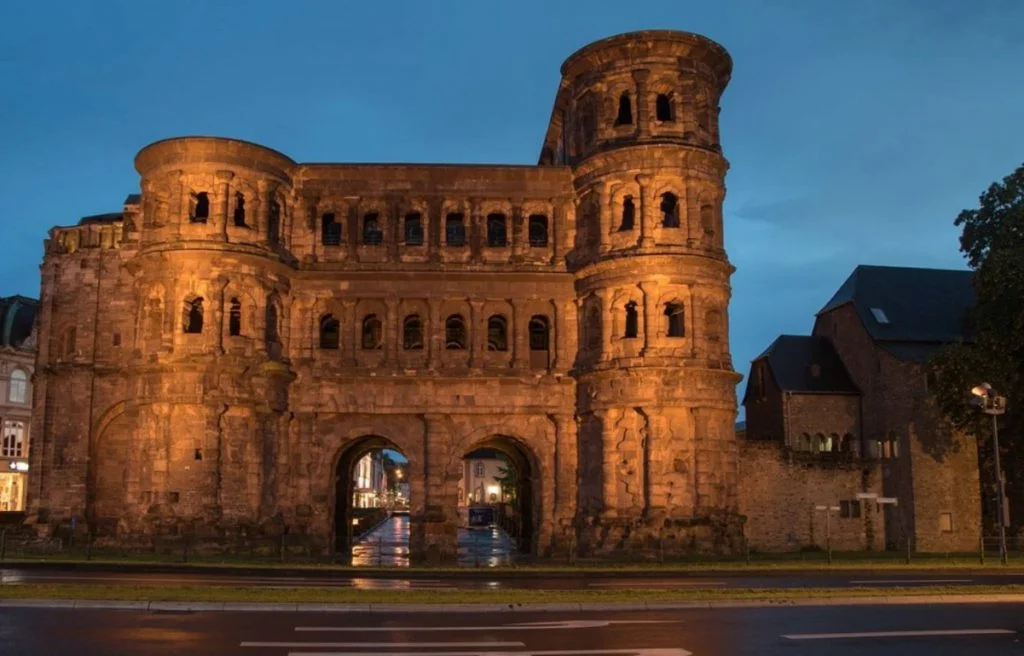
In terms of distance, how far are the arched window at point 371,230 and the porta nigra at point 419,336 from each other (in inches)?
4.0

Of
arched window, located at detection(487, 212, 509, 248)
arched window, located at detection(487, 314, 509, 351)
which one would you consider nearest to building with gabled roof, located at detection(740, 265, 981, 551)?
arched window, located at detection(487, 314, 509, 351)

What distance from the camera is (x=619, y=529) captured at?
1569 inches

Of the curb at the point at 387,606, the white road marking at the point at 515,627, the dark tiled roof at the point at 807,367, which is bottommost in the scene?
the white road marking at the point at 515,627

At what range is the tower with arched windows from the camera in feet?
132

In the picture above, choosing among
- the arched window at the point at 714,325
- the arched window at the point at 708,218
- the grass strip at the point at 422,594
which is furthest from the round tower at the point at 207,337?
the grass strip at the point at 422,594

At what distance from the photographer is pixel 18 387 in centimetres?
7612

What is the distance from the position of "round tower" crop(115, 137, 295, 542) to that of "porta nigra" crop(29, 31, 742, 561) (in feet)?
0.32

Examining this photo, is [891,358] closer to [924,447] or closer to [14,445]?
[924,447]

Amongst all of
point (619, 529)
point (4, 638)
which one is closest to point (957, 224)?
point (619, 529)

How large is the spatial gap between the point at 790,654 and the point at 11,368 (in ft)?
239

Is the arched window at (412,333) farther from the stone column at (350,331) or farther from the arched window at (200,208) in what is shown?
the arched window at (200,208)

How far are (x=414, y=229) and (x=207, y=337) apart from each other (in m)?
10.5

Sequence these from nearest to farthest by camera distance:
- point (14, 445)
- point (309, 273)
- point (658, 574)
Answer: point (658, 574)
point (309, 273)
point (14, 445)

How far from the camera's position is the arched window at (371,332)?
148 feet
